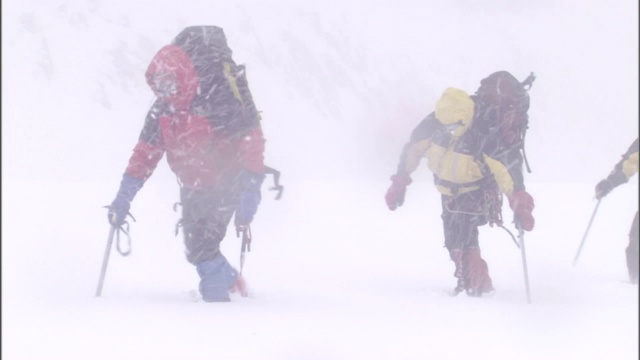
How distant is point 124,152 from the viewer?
262 feet

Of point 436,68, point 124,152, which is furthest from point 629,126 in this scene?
point 124,152

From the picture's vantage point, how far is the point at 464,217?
7.55m

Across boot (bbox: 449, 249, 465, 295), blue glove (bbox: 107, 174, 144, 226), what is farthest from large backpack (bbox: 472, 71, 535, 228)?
blue glove (bbox: 107, 174, 144, 226)

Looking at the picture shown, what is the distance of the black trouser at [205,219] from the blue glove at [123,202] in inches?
13.9

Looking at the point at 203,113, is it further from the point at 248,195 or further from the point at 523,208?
the point at 523,208

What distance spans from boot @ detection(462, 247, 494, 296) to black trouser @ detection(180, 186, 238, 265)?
78.1 inches

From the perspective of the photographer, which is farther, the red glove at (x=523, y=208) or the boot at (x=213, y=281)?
the red glove at (x=523, y=208)

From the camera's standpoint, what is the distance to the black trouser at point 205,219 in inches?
253

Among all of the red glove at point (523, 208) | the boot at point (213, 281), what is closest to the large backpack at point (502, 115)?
the red glove at point (523, 208)

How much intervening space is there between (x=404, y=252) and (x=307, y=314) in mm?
5024

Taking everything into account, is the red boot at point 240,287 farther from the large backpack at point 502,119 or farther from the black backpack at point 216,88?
the large backpack at point 502,119

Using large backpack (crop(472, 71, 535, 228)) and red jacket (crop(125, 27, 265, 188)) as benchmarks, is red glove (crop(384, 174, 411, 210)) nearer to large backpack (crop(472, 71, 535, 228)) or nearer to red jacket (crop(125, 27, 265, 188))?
large backpack (crop(472, 71, 535, 228))

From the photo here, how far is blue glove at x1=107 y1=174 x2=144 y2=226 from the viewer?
6.34m

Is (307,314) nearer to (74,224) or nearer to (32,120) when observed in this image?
(74,224)
